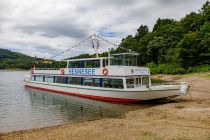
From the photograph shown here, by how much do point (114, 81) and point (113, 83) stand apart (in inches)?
10.7

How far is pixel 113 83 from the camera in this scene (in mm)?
29812

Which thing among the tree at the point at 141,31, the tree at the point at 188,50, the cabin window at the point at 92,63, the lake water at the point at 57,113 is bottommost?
the lake water at the point at 57,113

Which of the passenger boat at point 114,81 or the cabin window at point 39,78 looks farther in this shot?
the cabin window at point 39,78

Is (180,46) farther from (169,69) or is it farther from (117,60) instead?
(117,60)

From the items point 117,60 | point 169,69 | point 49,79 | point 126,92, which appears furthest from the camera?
point 169,69

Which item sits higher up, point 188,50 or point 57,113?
point 188,50

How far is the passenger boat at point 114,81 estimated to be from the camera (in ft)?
90.5

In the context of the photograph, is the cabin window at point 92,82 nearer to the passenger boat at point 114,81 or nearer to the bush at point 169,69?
the passenger boat at point 114,81

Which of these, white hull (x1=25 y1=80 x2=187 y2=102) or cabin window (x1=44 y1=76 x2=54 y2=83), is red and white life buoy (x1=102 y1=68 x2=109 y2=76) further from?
cabin window (x1=44 y1=76 x2=54 y2=83)

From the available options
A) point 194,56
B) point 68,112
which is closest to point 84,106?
point 68,112

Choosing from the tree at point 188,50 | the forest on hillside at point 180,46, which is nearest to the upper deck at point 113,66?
the forest on hillside at point 180,46

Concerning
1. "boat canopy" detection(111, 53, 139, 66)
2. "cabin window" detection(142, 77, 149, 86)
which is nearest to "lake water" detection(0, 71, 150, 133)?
"cabin window" detection(142, 77, 149, 86)

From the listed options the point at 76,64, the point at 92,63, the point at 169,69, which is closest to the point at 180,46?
the point at 169,69

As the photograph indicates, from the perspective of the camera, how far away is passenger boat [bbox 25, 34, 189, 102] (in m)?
27.6
